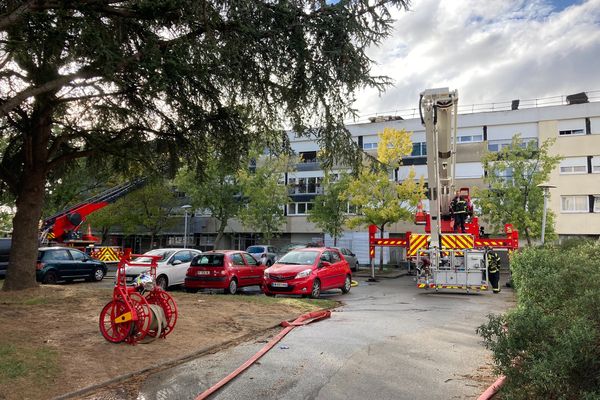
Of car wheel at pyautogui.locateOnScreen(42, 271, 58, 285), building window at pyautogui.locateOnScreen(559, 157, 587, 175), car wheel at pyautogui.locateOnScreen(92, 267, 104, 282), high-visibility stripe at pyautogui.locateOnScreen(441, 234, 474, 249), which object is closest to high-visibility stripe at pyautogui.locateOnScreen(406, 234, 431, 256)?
high-visibility stripe at pyautogui.locateOnScreen(441, 234, 474, 249)

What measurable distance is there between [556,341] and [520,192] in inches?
1094

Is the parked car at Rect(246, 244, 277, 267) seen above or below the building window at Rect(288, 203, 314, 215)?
below

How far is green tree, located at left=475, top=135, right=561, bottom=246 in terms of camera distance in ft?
93.5

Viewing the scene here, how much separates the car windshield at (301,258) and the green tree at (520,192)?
1698 cm

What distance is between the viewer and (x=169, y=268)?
1725 cm

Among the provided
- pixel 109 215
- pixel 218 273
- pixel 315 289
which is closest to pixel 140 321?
pixel 315 289

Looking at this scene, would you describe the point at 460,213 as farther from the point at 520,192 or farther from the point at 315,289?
the point at 520,192

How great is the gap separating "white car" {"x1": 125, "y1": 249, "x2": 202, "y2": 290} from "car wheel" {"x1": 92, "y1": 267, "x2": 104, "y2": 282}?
325cm

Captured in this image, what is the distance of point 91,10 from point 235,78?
215 centimetres

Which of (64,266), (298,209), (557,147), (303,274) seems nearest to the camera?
(303,274)

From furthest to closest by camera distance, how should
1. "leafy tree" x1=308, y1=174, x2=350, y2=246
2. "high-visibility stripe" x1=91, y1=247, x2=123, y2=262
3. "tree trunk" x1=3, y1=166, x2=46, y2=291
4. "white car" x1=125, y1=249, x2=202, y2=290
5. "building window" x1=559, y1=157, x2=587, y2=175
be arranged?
"building window" x1=559, y1=157, x2=587, y2=175 → "leafy tree" x1=308, y1=174, x2=350, y2=246 → "high-visibility stripe" x1=91, y1=247, x2=123, y2=262 → "white car" x1=125, y1=249, x2=202, y2=290 → "tree trunk" x1=3, y1=166, x2=46, y2=291

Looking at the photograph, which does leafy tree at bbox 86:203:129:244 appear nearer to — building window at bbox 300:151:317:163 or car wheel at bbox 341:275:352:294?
building window at bbox 300:151:317:163

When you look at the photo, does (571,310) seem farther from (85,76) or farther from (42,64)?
(42,64)

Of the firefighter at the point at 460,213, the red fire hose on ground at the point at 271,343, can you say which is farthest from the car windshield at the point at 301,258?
the firefighter at the point at 460,213
